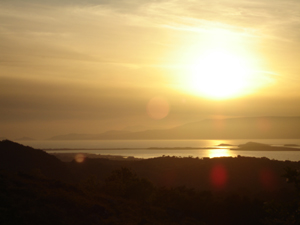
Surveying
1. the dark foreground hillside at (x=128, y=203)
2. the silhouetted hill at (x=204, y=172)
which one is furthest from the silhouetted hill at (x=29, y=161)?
the dark foreground hillside at (x=128, y=203)

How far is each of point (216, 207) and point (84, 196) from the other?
31.8 feet

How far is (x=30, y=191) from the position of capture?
17609 millimetres

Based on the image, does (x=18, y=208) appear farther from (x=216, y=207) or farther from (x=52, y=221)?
(x=216, y=207)

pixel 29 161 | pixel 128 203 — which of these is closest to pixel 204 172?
pixel 29 161

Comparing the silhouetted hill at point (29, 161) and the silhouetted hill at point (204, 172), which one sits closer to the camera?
the silhouetted hill at point (204, 172)

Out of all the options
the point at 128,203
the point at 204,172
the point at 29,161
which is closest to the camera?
the point at 128,203

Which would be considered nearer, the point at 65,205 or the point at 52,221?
the point at 52,221

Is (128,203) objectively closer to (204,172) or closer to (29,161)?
(29,161)

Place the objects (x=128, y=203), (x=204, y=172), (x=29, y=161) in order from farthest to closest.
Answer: (x=204, y=172) → (x=29, y=161) → (x=128, y=203)

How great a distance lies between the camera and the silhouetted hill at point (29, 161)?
50.2 m

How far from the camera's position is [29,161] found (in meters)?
53.1

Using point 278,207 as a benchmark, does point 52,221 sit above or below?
below

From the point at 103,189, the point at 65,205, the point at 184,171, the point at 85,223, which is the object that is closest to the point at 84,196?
the point at 65,205

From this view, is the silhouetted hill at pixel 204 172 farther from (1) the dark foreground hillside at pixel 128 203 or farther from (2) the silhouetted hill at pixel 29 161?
(2) the silhouetted hill at pixel 29 161
